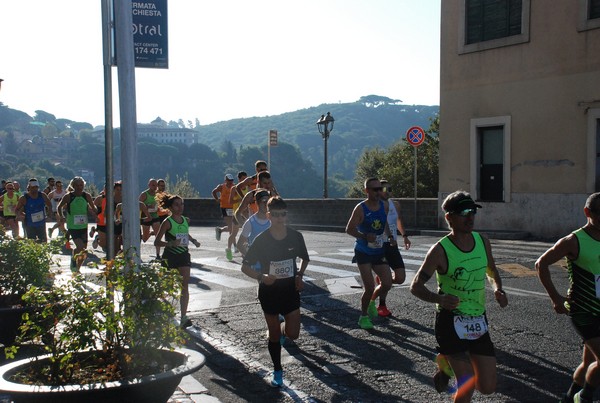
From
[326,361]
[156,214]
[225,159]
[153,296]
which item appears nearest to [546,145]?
[156,214]

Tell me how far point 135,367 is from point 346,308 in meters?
5.56

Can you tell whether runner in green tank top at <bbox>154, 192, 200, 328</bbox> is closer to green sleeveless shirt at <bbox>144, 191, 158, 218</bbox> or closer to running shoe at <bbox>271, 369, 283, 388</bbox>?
running shoe at <bbox>271, 369, 283, 388</bbox>

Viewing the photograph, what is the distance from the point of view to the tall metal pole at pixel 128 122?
692cm

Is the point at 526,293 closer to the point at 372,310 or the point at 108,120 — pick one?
the point at 372,310

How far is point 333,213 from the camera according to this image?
88.4 feet

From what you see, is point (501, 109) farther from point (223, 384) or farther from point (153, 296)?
point (153, 296)

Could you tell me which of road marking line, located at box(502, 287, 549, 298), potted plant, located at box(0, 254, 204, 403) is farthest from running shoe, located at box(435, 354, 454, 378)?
road marking line, located at box(502, 287, 549, 298)

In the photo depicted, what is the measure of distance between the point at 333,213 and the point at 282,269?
66.8 feet

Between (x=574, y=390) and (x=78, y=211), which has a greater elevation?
(x=78, y=211)

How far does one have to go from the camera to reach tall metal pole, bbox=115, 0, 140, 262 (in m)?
6.92

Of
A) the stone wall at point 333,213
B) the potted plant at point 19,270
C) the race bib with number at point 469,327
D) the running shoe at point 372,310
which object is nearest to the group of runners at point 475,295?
the race bib with number at point 469,327

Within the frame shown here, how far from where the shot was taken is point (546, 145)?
822 inches

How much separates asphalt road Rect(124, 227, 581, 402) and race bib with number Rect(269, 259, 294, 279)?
0.92 meters

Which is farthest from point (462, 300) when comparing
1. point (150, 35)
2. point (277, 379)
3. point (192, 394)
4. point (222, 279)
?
point (222, 279)
